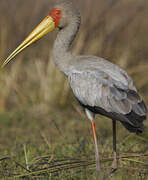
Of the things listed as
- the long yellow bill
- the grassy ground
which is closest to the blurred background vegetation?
the grassy ground

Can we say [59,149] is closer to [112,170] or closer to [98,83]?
[112,170]

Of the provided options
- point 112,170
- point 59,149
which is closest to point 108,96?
point 112,170

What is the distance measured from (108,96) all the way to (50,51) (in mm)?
3590

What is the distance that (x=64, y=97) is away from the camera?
283 inches

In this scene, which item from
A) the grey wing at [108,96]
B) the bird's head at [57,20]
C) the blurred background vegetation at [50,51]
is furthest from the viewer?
the blurred background vegetation at [50,51]

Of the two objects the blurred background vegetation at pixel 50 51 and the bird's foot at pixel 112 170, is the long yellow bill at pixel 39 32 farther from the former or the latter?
the blurred background vegetation at pixel 50 51

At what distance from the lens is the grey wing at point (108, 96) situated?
12.2 feet

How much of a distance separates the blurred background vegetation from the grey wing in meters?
2.54

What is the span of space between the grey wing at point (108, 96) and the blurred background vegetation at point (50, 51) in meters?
2.54

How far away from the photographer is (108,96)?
385cm

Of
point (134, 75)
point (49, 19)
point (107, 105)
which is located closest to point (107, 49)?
point (134, 75)

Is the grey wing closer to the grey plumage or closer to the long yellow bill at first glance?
the grey plumage

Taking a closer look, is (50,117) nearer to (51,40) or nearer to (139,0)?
(51,40)

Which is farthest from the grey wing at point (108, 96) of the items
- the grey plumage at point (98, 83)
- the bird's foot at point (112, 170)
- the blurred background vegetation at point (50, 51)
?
the blurred background vegetation at point (50, 51)
